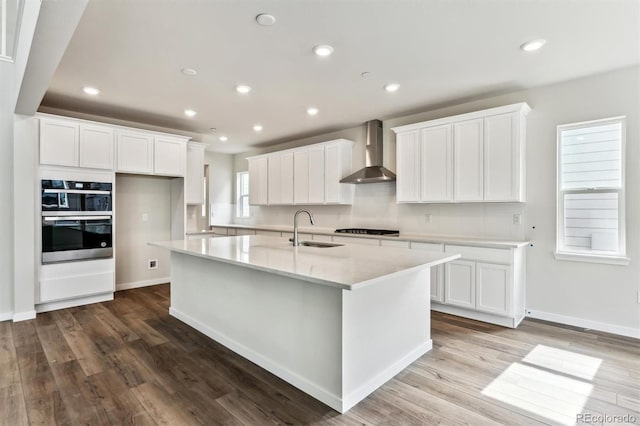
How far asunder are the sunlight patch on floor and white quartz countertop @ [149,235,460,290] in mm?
950

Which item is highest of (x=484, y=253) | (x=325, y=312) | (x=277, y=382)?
(x=484, y=253)

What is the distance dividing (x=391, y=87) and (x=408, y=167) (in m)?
1.18

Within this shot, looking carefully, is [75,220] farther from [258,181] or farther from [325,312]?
[325,312]

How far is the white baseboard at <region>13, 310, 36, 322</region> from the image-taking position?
355cm

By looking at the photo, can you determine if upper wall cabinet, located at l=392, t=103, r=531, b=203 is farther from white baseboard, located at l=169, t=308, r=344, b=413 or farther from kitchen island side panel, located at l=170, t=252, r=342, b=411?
white baseboard, located at l=169, t=308, r=344, b=413

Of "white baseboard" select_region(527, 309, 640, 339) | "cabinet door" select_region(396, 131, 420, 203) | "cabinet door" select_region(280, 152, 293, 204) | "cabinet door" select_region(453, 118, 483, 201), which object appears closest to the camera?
"white baseboard" select_region(527, 309, 640, 339)

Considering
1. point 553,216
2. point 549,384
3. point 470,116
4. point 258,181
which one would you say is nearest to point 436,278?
point 553,216

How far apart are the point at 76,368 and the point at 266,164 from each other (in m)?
4.54

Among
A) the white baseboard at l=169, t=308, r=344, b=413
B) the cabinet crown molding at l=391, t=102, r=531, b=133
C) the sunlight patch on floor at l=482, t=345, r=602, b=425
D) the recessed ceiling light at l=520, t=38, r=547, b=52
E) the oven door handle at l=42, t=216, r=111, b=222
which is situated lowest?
the sunlight patch on floor at l=482, t=345, r=602, b=425

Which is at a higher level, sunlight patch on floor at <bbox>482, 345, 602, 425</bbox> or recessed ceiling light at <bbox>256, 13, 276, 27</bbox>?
recessed ceiling light at <bbox>256, 13, 276, 27</bbox>

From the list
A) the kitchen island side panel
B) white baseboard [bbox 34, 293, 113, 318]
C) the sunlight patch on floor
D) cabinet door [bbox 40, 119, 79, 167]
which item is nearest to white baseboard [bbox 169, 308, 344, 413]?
the kitchen island side panel

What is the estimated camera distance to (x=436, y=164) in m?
4.09

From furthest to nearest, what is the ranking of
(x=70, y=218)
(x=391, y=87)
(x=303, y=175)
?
(x=303, y=175) → (x=70, y=218) → (x=391, y=87)

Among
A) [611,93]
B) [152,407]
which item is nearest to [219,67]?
[152,407]
